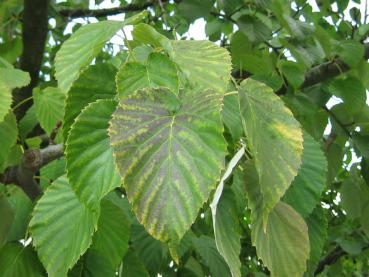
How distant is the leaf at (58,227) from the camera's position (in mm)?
616

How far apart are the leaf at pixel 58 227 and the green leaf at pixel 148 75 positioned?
154 millimetres

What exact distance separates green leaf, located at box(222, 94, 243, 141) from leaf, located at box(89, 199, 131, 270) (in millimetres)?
187

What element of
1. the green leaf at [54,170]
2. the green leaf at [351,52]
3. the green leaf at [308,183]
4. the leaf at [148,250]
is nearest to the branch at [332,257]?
the green leaf at [351,52]

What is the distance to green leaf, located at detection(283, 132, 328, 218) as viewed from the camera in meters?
0.73

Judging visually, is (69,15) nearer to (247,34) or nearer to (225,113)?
(247,34)

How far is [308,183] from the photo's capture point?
29.4 inches

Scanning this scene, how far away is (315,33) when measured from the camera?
138 cm

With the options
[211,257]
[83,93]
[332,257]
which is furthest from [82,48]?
[332,257]

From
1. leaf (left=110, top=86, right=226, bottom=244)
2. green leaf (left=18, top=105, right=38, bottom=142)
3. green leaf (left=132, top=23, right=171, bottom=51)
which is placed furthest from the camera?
green leaf (left=18, top=105, right=38, bottom=142)

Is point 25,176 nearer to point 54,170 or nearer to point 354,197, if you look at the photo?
point 54,170

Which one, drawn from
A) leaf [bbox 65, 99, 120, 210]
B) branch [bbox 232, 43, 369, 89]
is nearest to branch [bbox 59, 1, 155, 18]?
branch [bbox 232, 43, 369, 89]

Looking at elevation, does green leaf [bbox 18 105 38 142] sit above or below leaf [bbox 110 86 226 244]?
below

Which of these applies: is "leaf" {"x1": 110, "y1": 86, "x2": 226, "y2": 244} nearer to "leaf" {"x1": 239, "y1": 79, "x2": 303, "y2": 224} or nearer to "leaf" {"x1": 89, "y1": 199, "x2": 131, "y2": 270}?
"leaf" {"x1": 239, "y1": 79, "x2": 303, "y2": 224}

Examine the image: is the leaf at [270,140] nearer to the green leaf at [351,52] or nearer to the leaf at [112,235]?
the leaf at [112,235]
